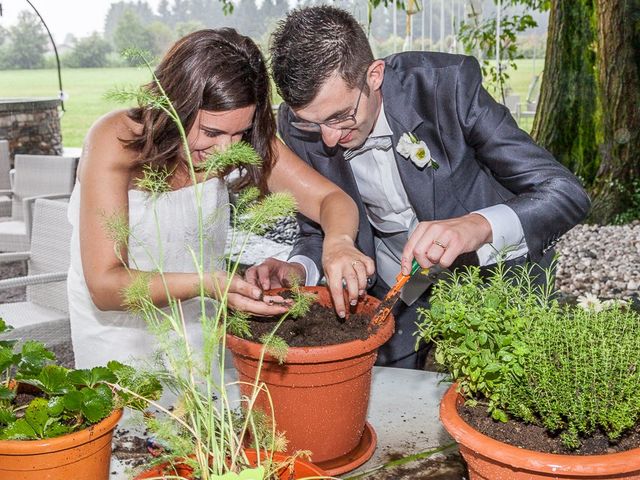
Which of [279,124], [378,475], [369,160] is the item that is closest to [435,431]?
[378,475]

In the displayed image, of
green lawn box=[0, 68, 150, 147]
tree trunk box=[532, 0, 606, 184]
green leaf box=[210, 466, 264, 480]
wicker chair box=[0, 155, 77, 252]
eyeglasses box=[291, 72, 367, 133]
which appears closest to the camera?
green leaf box=[210, 466, 264, 480]

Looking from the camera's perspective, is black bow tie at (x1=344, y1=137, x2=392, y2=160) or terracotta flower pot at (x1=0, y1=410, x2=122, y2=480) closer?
terracotta flower pot at (x1=0, y1=410, x2=122, y2=480)

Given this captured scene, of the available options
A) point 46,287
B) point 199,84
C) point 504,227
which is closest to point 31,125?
point 46,287

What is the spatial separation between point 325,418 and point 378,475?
134 millimetres

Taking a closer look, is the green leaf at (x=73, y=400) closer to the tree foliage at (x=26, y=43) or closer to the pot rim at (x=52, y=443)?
the pot rim at (x=52, y=443)

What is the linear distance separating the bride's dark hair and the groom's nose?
0.16 m

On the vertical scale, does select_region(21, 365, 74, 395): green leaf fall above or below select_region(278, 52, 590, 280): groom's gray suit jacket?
below

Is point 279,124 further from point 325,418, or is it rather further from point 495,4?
point 495,4

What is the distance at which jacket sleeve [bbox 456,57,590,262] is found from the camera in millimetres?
1771

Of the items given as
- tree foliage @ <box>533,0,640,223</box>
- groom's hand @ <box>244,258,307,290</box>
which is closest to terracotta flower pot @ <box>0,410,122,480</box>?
groom's hand @ <box>244,258,307,290</box>

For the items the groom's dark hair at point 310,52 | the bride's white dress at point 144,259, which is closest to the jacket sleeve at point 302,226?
the bride's white dress at point 144,259

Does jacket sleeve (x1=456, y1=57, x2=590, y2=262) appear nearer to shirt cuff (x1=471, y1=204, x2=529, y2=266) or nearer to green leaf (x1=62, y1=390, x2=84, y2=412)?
shirt cuff (x1=471, y1=204, x2=529, y2=266)

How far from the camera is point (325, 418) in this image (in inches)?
50.3

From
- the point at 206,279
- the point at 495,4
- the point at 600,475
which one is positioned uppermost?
the point at 495,4
